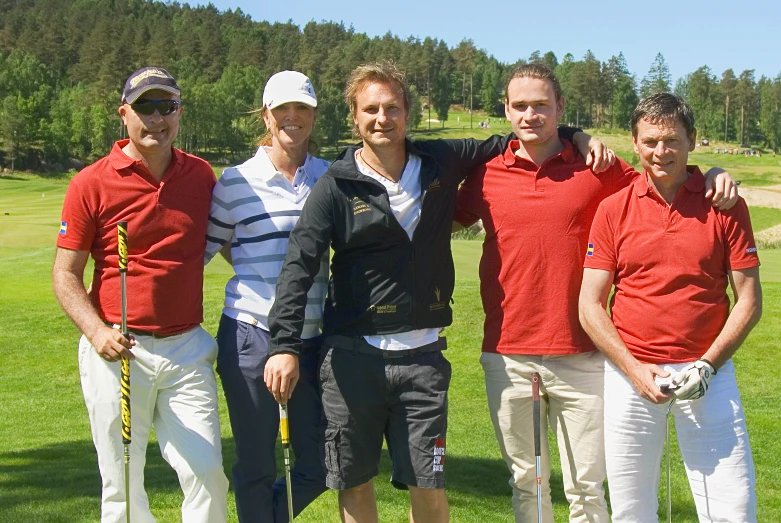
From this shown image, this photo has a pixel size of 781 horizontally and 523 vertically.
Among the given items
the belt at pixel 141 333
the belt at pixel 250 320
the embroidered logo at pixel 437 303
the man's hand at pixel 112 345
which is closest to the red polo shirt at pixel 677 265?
the embroidered logo at pixel 437 303

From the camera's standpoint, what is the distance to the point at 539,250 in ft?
15.7

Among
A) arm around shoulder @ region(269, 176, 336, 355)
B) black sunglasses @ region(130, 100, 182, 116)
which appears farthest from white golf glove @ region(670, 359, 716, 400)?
black sunglasses @ region(130, 100, 182, 116)

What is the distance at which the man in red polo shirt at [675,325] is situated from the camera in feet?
14.0

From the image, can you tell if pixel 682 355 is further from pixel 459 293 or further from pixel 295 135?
pixel 459 293

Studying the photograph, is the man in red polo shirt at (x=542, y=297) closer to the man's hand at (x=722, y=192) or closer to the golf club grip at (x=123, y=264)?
the man's hand at (x=722, y=192)

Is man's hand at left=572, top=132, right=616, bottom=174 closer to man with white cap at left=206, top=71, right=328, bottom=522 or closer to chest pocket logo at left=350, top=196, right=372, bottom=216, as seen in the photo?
chest pocket logo at left=350, top=196, right=372, bottom=216

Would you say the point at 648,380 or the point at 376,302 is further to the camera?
the point at 376,302

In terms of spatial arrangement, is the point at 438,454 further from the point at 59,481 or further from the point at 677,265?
the point at 59,481

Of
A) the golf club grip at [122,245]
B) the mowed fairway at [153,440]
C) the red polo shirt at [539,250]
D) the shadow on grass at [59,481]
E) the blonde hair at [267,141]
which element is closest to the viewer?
the golf club grip at [122,245]

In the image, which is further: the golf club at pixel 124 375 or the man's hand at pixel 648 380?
the golf club at pixel 124 375

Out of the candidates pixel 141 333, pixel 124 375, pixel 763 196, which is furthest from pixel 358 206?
pixel 763 196

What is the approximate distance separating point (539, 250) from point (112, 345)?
2.23 m

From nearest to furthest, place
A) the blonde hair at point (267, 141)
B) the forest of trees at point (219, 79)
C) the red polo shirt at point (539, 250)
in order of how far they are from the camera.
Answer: the red polo shirt at point (539, 250) → the blonde hair at point (267, 141) → the forest of trees at point (219, 79)

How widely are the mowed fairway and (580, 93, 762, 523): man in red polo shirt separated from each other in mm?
1984
